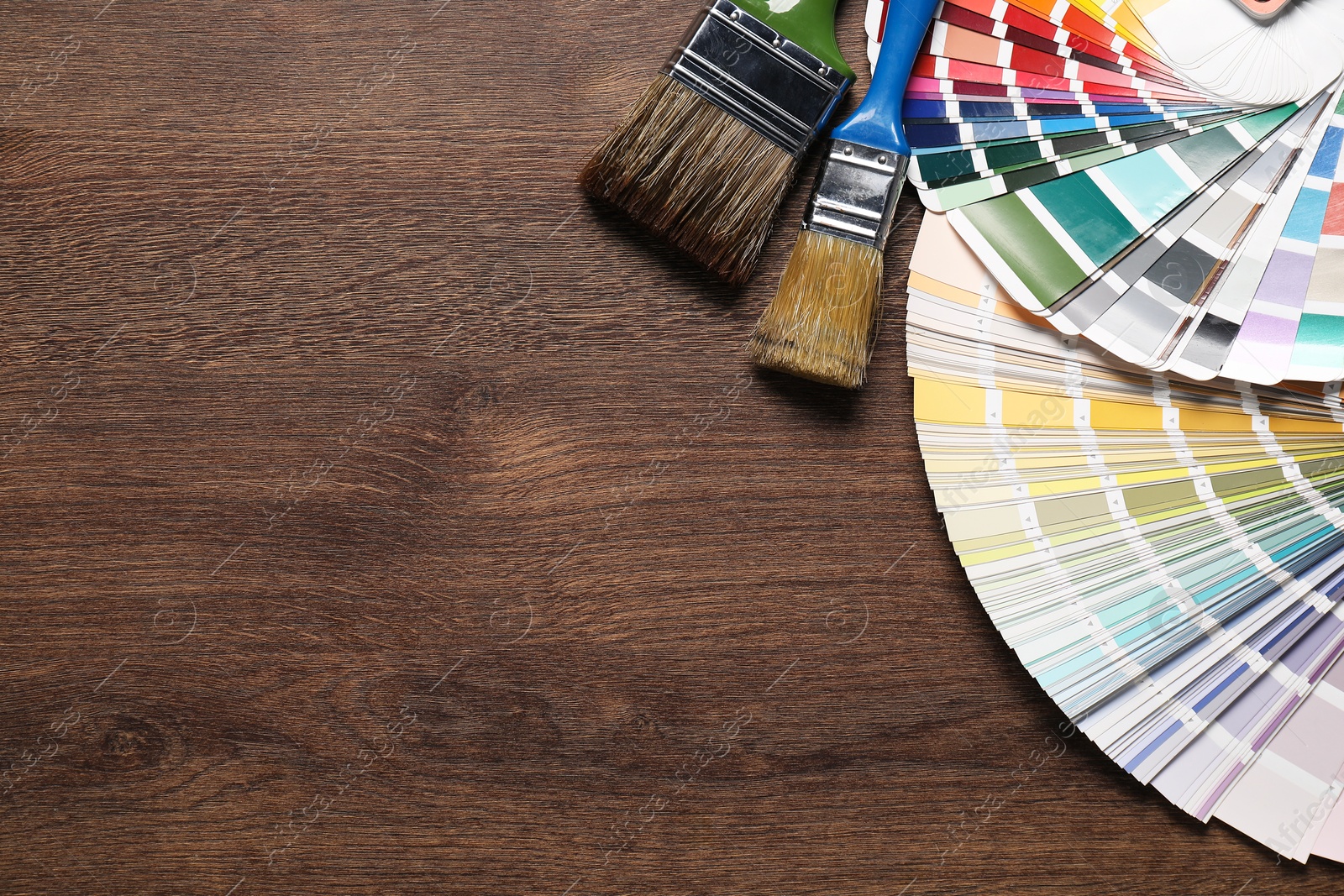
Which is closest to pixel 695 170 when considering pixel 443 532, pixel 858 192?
pixel 858 192

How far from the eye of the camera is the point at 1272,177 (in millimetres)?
1296

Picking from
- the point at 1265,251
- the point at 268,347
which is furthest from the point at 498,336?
the point at 1265,251

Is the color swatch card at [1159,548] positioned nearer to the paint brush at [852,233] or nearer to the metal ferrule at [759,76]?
the paint brush at [852,233]

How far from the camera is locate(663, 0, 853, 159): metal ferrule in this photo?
1348 millimetres

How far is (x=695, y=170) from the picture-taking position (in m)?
1.35

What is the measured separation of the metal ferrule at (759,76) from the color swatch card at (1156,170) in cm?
19

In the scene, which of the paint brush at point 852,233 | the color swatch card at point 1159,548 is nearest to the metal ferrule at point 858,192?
the paint brush at point 852,233

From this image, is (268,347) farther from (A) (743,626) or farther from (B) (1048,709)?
(B) (1048,709)

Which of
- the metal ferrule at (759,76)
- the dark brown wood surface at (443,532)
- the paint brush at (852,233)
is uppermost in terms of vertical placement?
the metal ferrule at (759,76)

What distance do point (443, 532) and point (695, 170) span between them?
0.72m

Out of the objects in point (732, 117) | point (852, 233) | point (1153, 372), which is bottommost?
point (1153, 372)

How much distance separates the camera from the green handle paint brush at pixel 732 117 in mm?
1350

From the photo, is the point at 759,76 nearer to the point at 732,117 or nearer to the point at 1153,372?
the point at 732,117

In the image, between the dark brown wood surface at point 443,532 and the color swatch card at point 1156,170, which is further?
the dark brown wood surface at point 443,532
